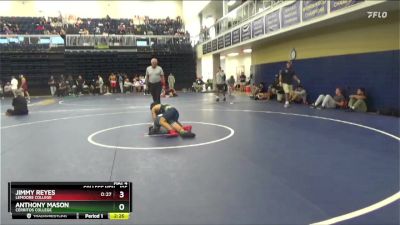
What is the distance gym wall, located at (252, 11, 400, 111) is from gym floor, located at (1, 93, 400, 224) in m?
2.16

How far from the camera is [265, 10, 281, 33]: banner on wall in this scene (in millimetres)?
15452

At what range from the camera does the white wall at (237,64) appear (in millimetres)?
29291

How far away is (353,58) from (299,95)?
3275mm

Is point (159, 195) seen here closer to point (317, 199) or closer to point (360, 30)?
point (317, 199)

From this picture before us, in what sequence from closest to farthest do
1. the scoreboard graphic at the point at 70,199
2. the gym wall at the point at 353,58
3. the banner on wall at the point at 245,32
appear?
the scoreboard graphic at the point at 70,199
the gym wall at the point at 353,58
the banner on wall at the point at 245,32

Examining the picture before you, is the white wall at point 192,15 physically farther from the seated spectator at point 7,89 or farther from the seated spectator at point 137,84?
the seated spectator at point 7,89

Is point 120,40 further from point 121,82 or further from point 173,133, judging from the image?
point 173,133

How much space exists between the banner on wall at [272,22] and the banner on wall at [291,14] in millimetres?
498

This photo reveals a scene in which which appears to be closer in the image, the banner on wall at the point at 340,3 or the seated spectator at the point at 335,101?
the banner on wall at the point at 340,3

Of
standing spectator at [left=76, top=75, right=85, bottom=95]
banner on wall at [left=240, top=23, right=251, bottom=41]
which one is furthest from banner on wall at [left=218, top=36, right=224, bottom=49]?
standing spectator at [left=76, top=75, right=85, bottom=95]

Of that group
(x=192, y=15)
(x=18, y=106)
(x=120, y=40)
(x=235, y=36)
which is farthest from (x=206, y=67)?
(x=18, y=106)

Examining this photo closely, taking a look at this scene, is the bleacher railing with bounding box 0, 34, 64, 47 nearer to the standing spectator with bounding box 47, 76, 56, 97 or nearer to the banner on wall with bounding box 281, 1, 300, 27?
the standing spectator with bounding box 47, 76, 56, 97

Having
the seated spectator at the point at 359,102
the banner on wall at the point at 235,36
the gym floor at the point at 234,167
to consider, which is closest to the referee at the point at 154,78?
the gym floor at the point at 234,167

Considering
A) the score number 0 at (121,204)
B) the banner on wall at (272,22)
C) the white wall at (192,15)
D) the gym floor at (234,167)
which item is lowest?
the gym floor at (234,167)
